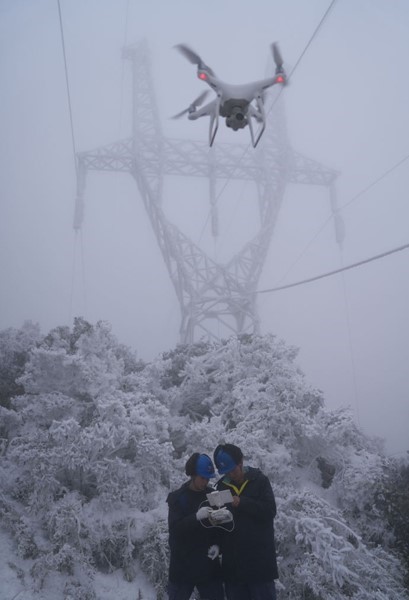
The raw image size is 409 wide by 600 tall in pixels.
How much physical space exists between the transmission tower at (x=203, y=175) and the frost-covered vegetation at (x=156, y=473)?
30.7 ft

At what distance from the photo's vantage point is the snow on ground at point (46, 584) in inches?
220

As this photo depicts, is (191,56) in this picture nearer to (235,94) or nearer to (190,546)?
(235,94)

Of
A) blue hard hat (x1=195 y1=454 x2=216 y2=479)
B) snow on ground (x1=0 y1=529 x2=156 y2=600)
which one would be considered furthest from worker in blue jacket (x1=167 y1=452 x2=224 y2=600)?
snow on ground (x1=0 y1=529 x2=156 y2=600)

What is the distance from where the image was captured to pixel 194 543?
3.39m

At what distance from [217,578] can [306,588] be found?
3.85 m

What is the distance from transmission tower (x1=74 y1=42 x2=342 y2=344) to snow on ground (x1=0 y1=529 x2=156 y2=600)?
45.6 ft

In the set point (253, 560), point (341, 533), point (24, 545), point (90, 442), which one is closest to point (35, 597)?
point (24, 545)

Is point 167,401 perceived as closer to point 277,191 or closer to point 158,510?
point 158,510

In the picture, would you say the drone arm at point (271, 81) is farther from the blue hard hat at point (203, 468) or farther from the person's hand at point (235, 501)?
the person's hand at point (235, 501)

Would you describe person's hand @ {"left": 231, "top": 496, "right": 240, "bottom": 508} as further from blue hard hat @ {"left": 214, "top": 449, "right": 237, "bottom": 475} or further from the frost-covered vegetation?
the frost-covered vegetation

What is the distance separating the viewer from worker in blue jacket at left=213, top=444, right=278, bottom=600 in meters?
3.30

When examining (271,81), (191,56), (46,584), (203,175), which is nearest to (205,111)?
(191,56)

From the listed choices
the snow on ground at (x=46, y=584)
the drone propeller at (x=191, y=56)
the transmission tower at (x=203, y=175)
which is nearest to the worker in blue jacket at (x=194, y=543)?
the snow on ground at (x=46, y=584)

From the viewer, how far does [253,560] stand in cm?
332
